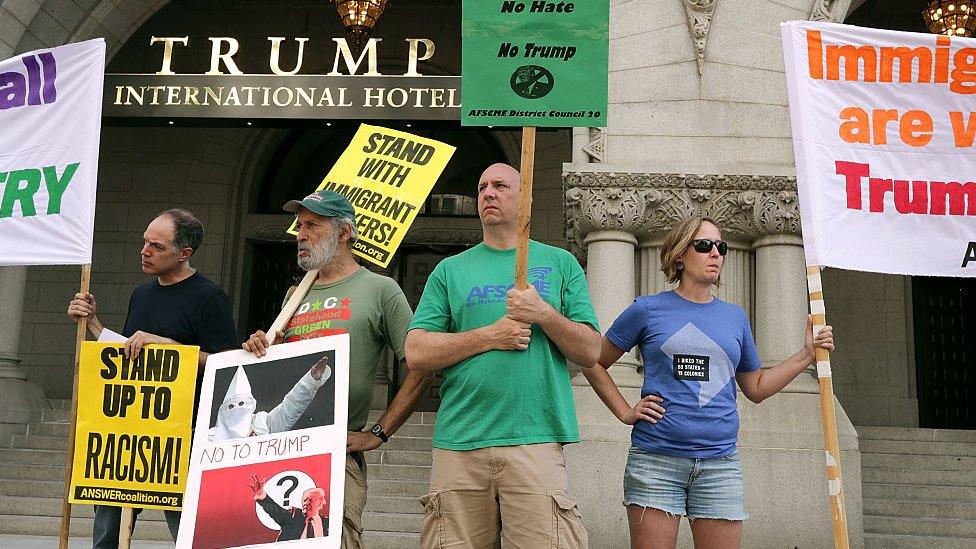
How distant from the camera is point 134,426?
4.68 meters

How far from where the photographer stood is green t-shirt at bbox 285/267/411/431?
13.8 ft

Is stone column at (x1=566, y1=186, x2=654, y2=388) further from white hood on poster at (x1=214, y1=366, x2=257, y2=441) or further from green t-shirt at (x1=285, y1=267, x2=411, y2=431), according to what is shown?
white hood on poster at (x1=214, y1=366, x2=257, y2=441)

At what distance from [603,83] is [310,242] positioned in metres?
1.46

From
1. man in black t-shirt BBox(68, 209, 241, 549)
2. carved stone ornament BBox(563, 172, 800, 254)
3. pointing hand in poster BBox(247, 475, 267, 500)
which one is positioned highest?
carved stone ornament BBox(563, 172, 800, 254)

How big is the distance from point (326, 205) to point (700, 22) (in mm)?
4651

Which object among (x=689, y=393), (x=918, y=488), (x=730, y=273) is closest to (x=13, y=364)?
(x=730, y=273)

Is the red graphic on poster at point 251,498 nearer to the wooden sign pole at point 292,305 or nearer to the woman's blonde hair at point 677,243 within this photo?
the wooden sign pole at point 292,305

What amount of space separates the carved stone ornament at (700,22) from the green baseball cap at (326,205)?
4380mm

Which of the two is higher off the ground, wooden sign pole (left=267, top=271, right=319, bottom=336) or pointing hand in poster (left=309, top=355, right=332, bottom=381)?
wooden sign pole (left=267, top=271, right=319, bottom=336)

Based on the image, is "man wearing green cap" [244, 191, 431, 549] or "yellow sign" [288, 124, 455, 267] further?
"yellow sign" [288, 124, 455, 267]

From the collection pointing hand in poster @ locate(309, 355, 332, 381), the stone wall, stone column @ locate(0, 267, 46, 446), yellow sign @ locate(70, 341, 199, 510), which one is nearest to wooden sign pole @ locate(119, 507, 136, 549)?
yellow sign @ locate(70, 341, 199, 510)

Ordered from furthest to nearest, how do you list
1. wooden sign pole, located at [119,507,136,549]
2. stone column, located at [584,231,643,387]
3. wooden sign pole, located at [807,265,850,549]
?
1. stone column, located at [584,231,643,387]
2. wooden sign pole, located at [119,507,136,549]
3. wooden sign pole, located at [807,265,850,549]

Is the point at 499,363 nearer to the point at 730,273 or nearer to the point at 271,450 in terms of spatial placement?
the point at 271,450

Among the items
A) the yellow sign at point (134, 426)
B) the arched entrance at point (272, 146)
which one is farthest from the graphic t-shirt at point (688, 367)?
the arched entrance at point (272, 146)
